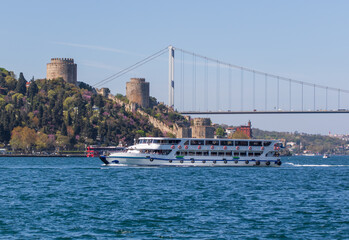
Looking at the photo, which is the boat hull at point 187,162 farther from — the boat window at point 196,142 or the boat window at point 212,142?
the boat window at point 196,142

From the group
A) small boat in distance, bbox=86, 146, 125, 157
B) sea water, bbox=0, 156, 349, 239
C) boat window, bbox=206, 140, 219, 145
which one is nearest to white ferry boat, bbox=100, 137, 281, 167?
boat window, bbox=206, 140, 219, 145

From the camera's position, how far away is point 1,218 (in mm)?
39875

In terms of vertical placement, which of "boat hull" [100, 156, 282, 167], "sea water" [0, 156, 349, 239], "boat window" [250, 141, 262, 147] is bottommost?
"sea water" [0, 156, 349, 239]

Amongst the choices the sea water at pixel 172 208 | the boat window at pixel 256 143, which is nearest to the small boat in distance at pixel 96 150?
the boat window at pixel 256 143

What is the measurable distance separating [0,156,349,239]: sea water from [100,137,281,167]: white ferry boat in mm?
17695

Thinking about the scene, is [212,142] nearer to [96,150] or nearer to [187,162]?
[187,162]

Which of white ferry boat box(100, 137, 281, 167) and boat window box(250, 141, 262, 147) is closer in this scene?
white ferry boat box(100, 137, 281, 167)

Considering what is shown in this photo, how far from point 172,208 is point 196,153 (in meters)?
48.4

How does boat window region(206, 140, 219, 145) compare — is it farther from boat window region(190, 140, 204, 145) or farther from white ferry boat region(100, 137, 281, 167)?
boat window region(190, 140, 204, 145)

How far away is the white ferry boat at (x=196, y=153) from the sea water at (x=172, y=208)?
17.7 metres

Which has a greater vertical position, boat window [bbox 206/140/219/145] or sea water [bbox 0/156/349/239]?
boat window [bbox 206/140/219/145]

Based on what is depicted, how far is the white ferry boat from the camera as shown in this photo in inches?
3548

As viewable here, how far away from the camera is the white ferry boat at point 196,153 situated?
90125mm

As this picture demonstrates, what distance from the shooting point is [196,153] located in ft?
307
